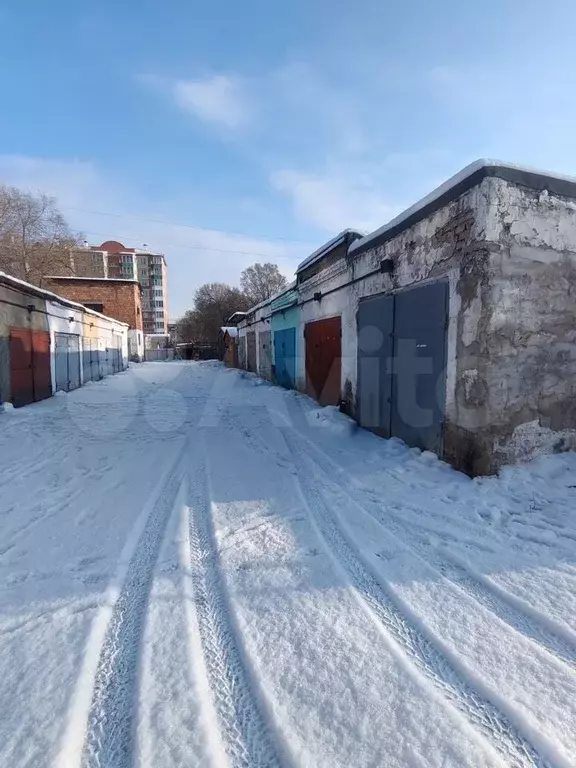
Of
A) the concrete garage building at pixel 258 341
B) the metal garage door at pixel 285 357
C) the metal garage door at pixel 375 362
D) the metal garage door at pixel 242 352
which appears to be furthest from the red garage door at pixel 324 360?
the metal garage door at pixel 242 352

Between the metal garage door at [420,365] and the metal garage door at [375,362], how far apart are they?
0.21 meters

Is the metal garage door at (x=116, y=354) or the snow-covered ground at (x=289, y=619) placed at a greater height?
the metal garage door at (x=116, y=354)

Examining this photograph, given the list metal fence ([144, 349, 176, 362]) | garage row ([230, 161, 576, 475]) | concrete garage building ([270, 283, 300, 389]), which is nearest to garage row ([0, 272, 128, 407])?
concrete garage building ([270, 283, 300, 389])

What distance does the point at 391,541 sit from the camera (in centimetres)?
303

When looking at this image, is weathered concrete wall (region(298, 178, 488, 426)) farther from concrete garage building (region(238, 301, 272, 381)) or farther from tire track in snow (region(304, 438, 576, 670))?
concrete garage building (region(238, 301, 272, 381))

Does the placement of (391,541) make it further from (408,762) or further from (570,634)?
(408,762)

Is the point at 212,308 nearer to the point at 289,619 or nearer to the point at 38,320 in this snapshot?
the point at 38,320

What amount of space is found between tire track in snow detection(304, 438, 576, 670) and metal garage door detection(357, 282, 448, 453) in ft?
6.02

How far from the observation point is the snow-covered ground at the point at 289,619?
4.82 ft

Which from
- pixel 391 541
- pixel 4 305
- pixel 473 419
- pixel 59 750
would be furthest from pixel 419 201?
pixel 4 305

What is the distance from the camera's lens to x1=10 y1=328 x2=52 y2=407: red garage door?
9523mm

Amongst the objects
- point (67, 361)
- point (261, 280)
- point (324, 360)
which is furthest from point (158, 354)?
point (324, 360)

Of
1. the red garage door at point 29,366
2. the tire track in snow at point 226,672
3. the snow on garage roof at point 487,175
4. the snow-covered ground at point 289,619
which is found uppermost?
the snow on garage roof at point 487,175

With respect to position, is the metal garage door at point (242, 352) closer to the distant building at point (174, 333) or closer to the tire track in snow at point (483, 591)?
the tire track in snow at point (483, 591)
